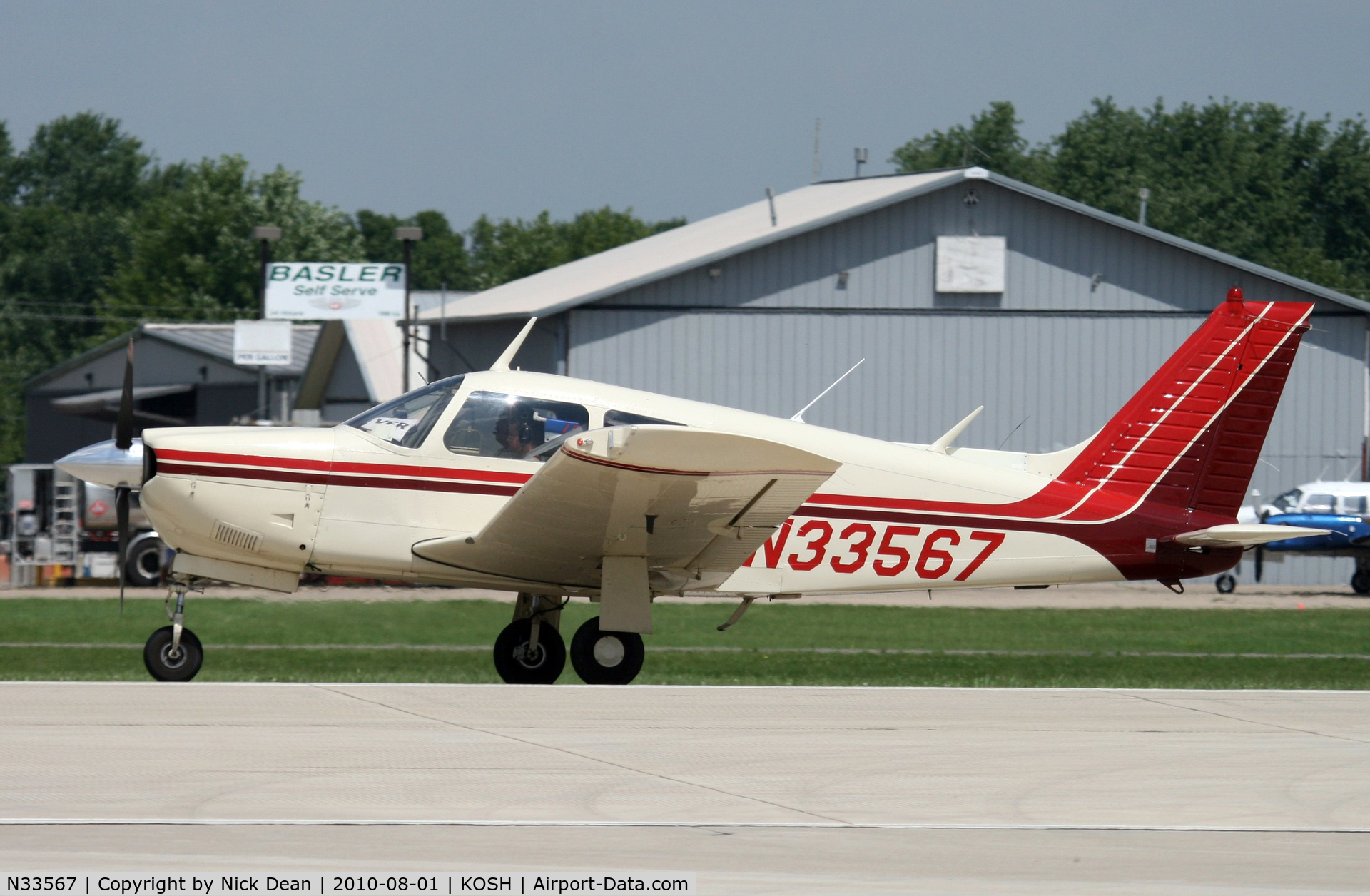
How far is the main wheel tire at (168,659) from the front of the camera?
11.2m

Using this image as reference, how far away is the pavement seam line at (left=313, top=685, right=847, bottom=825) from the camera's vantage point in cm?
683

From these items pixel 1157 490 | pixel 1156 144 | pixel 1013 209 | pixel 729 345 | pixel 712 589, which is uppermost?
pixel 1156 144

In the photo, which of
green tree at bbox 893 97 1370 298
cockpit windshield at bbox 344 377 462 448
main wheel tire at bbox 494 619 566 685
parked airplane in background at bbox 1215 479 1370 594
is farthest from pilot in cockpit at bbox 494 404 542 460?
green tree at bbox 893 97 1370 298

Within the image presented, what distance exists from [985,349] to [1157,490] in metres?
16.7

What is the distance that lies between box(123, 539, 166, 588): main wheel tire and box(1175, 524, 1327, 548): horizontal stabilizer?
20.7m

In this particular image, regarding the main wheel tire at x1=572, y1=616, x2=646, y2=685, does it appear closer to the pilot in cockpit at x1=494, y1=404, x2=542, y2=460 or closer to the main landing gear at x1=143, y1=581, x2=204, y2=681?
the pilot in cockpit at x1=494, y1=404, x2=542, y2=460

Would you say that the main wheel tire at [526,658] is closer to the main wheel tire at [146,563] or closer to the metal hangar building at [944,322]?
the metal hangar building at [944,322]

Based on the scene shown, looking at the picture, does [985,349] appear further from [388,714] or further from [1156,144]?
[1156,144]

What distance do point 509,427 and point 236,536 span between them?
6.98ft

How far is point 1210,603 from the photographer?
2691cm

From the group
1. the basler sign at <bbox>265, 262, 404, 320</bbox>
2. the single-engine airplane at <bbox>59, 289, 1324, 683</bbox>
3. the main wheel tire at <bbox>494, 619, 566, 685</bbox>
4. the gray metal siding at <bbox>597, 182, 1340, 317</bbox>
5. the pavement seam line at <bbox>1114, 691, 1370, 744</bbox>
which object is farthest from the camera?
the basler sign at <bbox>265, 262, 404, 320</bbox>

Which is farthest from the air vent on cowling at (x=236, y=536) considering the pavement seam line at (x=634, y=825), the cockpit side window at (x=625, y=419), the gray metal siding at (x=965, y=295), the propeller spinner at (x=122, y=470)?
the gray metal siding at (x=965, y=295)

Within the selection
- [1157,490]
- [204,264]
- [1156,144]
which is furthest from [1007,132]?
[1157,490]

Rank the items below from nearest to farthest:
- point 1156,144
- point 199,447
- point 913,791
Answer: point 913,791 → point 199,447 → point 1156,144
